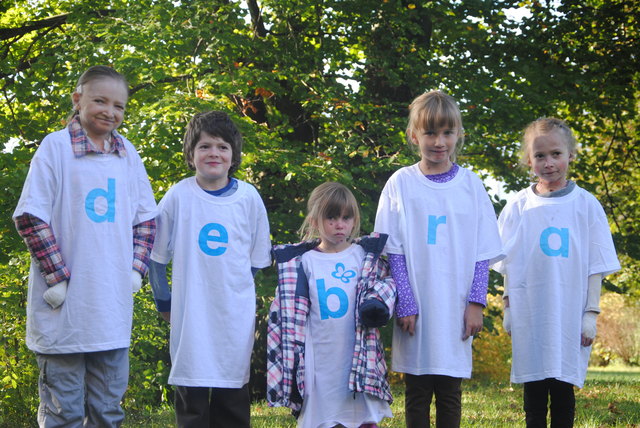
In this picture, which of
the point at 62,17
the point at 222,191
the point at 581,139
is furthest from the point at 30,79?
the point at 581,139

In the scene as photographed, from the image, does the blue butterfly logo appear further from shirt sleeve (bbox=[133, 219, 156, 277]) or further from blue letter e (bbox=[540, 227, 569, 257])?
blue letter e (bbox=[540, 227, 569, 257])

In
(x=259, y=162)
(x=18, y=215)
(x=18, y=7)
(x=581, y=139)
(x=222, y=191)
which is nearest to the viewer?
(x=18, y=215)

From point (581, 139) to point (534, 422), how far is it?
8769 mm

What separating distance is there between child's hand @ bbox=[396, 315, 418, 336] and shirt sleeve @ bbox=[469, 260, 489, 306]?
12.7 inches

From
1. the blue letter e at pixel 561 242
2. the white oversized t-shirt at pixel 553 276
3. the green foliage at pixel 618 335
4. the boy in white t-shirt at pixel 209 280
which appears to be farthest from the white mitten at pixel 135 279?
the green foliage at pixel 618 335

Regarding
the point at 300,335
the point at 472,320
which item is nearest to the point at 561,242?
the point at 472,320

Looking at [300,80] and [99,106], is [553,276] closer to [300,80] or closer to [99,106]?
[99,106]

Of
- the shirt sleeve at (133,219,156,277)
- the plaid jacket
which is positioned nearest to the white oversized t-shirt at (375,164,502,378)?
the plaid jacket

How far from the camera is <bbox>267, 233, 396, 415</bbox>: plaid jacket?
367cm

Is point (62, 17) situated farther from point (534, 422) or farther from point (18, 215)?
point (534, 422)

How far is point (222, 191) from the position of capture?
380 cm

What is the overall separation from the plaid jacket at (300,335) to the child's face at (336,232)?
4.3 inches

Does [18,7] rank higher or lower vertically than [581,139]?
higher

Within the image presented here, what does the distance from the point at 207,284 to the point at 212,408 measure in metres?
0.65
